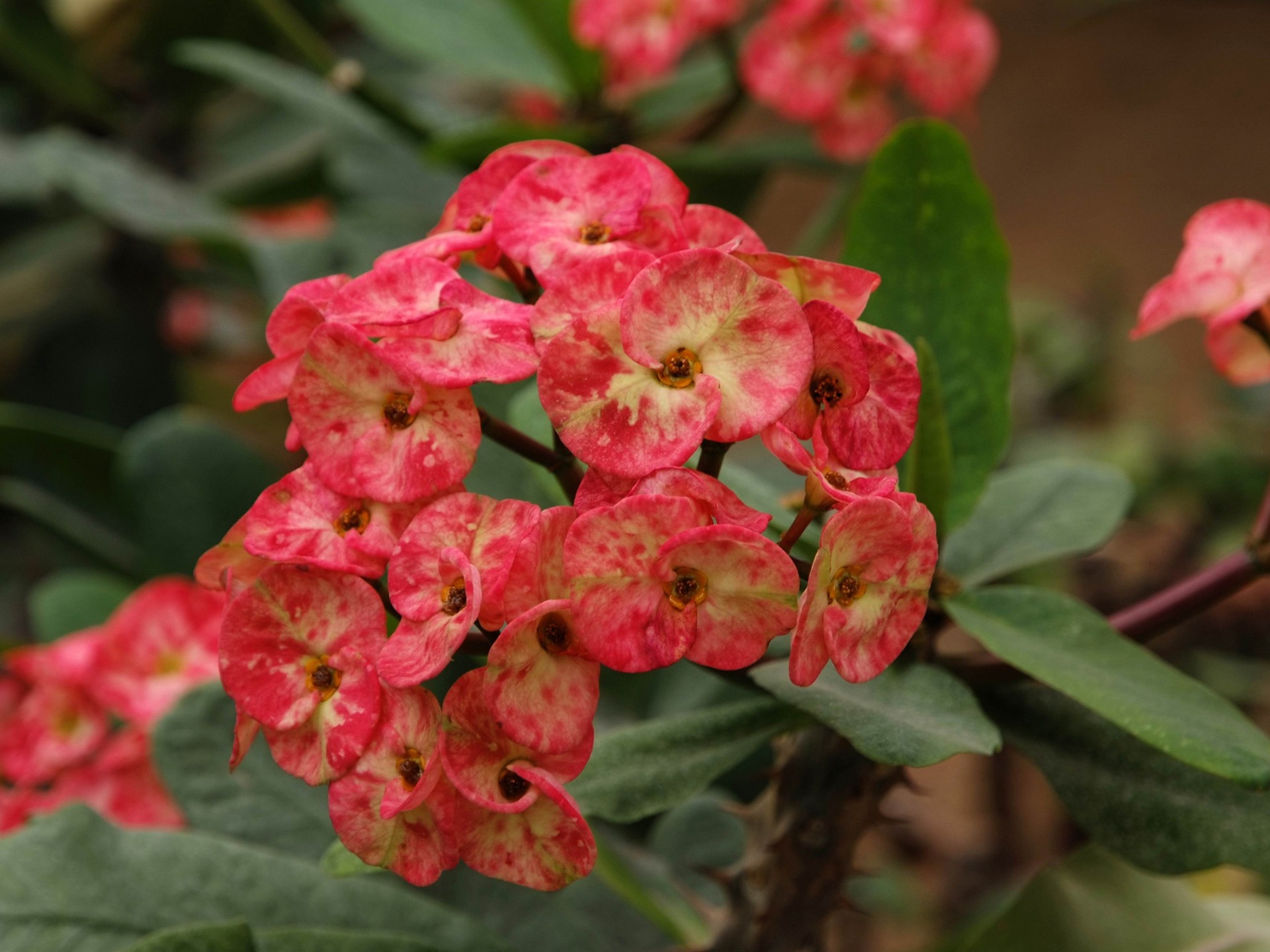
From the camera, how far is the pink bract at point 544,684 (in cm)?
41

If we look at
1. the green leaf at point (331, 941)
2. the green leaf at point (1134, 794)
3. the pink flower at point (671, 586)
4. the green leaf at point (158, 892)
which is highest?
the pink flower at point (671, 586)

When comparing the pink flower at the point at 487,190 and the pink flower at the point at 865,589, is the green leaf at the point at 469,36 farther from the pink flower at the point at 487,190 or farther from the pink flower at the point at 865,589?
the pink flower at the point at 865,589

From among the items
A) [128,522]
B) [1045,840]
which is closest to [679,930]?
[128,522]

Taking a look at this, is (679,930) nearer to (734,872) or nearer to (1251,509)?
(734,872)

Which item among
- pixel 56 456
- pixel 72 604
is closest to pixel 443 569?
pixel 72 604

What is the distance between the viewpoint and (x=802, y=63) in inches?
48.4

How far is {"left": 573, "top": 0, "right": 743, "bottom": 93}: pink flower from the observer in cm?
119

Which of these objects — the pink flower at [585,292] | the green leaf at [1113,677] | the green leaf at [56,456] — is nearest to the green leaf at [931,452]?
the green leaf at [1113,677]

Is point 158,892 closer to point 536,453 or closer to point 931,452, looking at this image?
point 536,453

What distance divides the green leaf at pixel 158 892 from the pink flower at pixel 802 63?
890 millimetres

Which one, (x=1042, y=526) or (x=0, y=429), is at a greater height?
(x=1042, y=526)

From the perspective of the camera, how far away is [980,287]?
62cm

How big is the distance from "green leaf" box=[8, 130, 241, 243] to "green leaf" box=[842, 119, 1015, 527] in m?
0.83

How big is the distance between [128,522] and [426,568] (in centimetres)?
84
